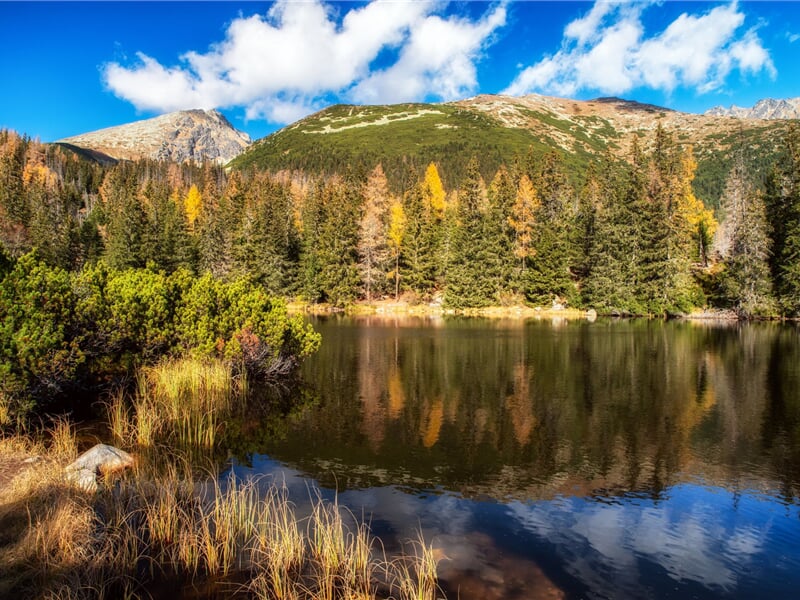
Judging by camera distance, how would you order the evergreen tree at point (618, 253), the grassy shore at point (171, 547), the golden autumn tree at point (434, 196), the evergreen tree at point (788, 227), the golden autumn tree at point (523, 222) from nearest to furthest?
the grassy shore at point (171, 547)
the evergreen tree at point (788, 227)
the evergreen tree at point (618, 253)
the golden autumn tree at point (523, 222)
the golden autumn tree at point (434, 196)

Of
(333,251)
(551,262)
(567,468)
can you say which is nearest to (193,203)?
(333,251)

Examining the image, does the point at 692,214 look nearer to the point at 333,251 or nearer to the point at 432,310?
the point at 432,310

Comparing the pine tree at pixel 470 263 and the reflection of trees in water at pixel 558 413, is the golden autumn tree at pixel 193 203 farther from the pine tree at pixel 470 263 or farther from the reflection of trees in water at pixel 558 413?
the reflection of trees in water at pixel 558 413

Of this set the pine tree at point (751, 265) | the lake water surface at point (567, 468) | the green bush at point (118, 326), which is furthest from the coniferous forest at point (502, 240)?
the lake water surface at point (567, 468)

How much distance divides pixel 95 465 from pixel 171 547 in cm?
383

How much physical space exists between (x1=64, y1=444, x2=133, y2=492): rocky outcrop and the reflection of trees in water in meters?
4.16

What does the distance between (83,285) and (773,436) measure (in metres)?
22.2

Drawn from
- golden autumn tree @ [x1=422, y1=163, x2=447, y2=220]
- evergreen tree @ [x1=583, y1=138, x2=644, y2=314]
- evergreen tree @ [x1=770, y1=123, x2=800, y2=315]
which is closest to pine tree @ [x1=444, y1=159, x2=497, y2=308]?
golden autumn tree @ [x1=422, y1=163, x2=447, y2=220]

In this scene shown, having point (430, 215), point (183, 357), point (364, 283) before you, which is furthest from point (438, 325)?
point (183, 357)

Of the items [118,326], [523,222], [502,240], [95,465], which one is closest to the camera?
[95,465]

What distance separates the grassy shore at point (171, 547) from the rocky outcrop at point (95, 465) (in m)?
0.25

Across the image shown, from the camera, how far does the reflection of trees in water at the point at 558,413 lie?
1309cm

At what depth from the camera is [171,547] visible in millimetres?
8367

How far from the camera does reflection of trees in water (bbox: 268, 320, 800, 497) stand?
42.9ft
